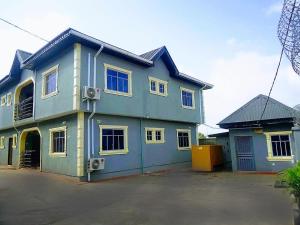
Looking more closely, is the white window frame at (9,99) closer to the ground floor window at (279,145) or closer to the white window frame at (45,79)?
the white window frame at (45,79)

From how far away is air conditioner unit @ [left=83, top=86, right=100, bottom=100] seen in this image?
38.8 ft

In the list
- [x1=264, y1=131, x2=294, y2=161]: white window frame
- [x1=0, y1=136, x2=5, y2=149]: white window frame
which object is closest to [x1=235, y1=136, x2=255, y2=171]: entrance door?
[x1=264, y1=131, x2=294, y2=161]: white window frame

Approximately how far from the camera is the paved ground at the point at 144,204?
19.3 ft

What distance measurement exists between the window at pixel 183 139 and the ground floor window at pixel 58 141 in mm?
8638

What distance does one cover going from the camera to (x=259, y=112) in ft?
47.3

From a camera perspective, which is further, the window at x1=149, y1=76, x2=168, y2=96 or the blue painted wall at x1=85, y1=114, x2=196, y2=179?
the window at x1=149, y1=76, x2=168, y2=96

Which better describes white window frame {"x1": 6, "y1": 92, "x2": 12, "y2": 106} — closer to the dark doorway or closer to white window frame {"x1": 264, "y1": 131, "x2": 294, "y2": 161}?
the dark doorway

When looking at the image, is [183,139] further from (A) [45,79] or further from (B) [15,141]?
(B) [15,141]

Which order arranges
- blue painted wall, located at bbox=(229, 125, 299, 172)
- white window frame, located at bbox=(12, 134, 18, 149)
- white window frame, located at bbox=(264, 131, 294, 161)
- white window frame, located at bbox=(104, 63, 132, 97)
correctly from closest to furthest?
white window frame, located at bbox=(264, 131, 294, 161) → blue painted wall, located at bbox=(229, 125, 299, 172) → white window frame, located at bbox=(104, 63, 132, 97) → white window frame, located at bbox=(12, 134, 18, 149)

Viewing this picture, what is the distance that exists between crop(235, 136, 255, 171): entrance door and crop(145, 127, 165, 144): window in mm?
5044

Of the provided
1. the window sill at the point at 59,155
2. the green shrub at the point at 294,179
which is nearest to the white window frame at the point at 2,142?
the window sill at the point at 59,155

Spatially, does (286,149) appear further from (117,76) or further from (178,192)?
(117,76)

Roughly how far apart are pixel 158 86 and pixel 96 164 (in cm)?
766

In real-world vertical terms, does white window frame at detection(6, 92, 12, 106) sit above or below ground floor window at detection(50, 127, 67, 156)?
above
